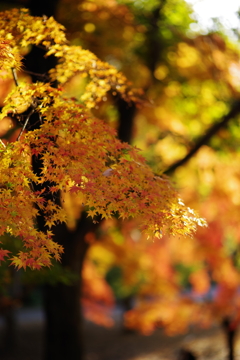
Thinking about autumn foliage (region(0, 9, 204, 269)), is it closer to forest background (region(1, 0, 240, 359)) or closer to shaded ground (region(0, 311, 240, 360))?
forest background (region(1, 0, 240, 359))

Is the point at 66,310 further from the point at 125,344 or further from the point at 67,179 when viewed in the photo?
the point at 125,344

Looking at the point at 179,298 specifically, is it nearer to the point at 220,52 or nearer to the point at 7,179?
the point at 220,52

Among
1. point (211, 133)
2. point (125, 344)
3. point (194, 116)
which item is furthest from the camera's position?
point (125, 344)

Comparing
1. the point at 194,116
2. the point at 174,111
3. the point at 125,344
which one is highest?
the point at 194,116

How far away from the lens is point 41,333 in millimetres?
16969

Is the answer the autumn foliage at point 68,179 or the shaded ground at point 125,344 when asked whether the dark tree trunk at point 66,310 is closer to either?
the autumn foliage at point 68,179

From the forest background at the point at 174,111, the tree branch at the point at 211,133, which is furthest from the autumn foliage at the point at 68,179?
Answer: the tree branch at the point at 211,133

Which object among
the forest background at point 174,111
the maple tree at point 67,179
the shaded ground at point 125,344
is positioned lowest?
the shaded ground at point 125,344

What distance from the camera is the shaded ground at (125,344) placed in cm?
1416

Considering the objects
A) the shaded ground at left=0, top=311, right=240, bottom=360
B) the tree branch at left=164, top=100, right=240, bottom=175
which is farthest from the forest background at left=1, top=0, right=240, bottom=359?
the shaded ground at left=0, top=311, right=240, bottom=360

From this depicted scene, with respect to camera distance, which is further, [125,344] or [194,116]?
[125,344]

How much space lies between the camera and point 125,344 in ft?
52.3

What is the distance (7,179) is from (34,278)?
13.1ft

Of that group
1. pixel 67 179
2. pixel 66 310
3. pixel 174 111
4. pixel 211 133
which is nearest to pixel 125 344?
pixel 66 310
